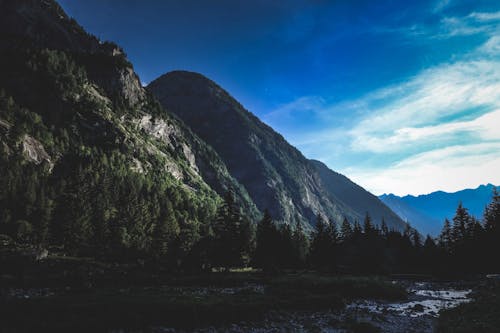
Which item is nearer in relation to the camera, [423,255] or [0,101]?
[423,255]

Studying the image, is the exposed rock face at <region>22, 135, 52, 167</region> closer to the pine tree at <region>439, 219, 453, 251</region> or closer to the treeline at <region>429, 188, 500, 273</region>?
the treeline at <region>429, 188, 500, 273</region>

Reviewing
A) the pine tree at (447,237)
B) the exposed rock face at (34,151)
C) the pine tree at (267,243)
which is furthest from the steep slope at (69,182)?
the pine tree at (447,237)

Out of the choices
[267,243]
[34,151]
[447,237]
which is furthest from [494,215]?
[34,151]

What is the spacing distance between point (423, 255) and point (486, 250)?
17.1 meters

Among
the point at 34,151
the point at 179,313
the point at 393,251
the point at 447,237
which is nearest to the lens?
the point at 179,313

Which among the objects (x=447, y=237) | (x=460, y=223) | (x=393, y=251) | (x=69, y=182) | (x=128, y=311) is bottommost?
(x=128, y=311)

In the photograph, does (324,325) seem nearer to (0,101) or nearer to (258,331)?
(258,331)

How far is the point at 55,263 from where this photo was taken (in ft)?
171

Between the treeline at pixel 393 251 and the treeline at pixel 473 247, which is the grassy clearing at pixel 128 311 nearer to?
the treeline at pixel 393 251

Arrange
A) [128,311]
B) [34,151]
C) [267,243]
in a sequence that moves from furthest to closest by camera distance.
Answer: [34,151], [267,243], [128,311]

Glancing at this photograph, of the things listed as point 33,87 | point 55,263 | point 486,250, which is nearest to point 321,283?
point 55,263

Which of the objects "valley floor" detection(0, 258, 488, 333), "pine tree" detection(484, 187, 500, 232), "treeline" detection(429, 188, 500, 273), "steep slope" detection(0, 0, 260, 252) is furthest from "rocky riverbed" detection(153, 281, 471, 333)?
"pine tree" detection(484, 187, 500, 232)

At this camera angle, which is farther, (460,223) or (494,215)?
(460,223)

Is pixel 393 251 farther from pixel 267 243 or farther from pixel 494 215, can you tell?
pixel 267 243
